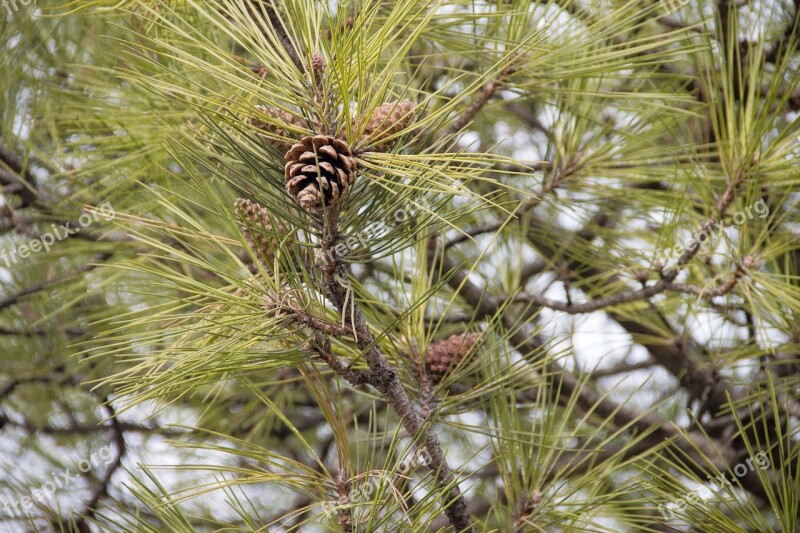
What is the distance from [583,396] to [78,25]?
1.04 m

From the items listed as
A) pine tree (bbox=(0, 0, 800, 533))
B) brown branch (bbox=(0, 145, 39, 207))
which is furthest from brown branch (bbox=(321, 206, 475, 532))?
brown branch (bbox=(0, 145, 39, 207))

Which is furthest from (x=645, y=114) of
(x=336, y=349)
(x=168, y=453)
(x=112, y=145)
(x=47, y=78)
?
(x=168, y=453)

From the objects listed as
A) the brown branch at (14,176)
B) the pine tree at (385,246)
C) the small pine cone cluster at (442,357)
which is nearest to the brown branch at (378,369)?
the pine tree at (385,246)

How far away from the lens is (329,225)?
61 centimetres

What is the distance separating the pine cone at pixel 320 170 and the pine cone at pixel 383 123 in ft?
0.09

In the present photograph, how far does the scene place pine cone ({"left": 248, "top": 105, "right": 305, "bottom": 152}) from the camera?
591 millimetres

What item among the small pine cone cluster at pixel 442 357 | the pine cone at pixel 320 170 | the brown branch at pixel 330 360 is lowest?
the small pine cone cluster at pixel 442 357

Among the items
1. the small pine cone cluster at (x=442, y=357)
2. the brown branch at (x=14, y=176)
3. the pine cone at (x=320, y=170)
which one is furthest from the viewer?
the brown branch at (x=14, y=176)

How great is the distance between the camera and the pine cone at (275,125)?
0.59 m

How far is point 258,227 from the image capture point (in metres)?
0.62

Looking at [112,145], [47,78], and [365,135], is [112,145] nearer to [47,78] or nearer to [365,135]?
[47,78]

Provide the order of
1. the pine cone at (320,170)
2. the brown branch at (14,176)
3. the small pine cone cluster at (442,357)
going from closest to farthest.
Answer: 1. the pine cone at (320,170)
2. the small pine cone cluster at (442,357)
3. the brown branch at (14,176)

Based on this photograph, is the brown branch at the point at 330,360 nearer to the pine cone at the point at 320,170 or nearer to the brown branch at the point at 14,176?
the pine cone at the point at 320,170

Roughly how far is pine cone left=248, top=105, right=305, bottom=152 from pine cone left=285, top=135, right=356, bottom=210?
0.03 m
